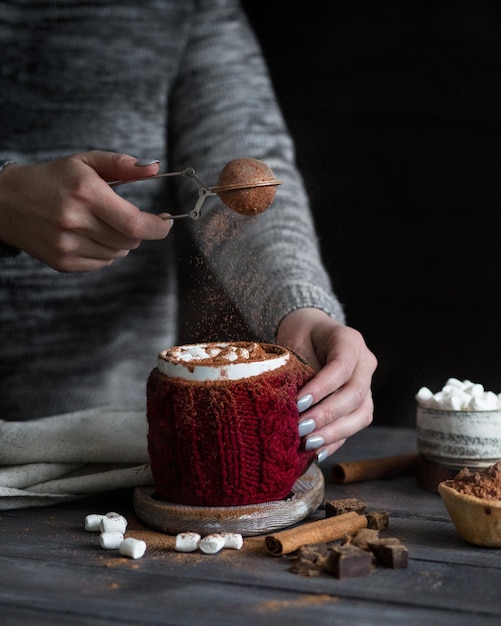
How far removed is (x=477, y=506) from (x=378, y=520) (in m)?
0.13

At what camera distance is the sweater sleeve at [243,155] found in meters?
1.36

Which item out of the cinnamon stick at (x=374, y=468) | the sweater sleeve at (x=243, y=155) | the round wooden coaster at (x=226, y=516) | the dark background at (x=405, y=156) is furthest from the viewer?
the dark background at (x=405, y=156)

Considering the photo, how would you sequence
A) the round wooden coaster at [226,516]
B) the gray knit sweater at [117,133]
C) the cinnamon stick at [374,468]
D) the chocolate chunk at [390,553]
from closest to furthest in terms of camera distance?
the chocolate chunk at [390,553], the round wooden coaster at [226,516], the cinnamon stick at [374,468], the gray knit sweater at [117,133]

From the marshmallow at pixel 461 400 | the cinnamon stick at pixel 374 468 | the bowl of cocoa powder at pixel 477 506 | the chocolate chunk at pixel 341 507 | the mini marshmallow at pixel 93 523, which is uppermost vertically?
the marshmallow at pixel 461 400

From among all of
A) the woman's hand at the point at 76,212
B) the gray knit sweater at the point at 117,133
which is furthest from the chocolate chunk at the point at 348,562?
the gray knit sweater at the point at 117,133

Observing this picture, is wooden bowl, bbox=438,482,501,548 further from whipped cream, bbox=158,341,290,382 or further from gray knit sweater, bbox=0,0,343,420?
gray knit sweater, bbox=0,0,343,420

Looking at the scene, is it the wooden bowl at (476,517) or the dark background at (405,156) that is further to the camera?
the dark background at (405,156)

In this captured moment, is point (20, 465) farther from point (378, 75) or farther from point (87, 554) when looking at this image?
point (378, 75)

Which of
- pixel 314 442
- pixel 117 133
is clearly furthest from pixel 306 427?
pixel 117 133

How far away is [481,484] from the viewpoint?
35.4 inches

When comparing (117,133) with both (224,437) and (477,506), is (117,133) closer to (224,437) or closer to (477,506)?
(224,437)

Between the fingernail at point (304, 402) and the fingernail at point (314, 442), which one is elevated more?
the fingernail at point (304, 402)

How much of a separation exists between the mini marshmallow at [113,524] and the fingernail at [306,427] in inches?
9.4

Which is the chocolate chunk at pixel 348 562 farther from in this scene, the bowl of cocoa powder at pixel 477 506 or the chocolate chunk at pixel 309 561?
the bowl of cocoa powder at pixel 477 506
